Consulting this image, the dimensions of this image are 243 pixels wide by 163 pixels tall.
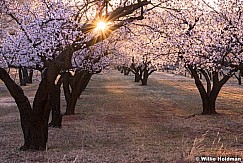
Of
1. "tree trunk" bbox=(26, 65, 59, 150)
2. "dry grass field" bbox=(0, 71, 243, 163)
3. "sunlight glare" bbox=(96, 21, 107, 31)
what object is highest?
"sunlight glare" bbox=(96, 21, 107, 31)

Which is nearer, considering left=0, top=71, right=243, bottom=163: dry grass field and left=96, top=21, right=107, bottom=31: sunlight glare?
left=0, top=71, right=243, bottom=163: dry grass field

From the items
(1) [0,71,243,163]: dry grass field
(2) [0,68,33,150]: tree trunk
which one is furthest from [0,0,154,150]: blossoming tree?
(1) [0,71,243,163]: dry grass field

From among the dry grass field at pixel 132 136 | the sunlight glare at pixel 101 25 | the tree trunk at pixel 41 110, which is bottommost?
the dry grass field at pixel 132 136

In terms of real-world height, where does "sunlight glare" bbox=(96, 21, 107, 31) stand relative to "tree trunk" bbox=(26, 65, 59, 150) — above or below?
above

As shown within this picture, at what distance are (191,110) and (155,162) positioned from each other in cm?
1803

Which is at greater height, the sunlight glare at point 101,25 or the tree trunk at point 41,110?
the sunlight glare at point 101,25

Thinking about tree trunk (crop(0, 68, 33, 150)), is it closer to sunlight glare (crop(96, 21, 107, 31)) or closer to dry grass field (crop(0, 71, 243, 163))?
dry grass field (crop(0, 71, 243, 163))

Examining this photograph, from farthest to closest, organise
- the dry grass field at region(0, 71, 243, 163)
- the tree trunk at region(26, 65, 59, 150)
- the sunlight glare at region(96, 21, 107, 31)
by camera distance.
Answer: the sunlight glare at region(96, 21, 107, 31)
the tree trunk at region(26, 65, 59, 150)
the dry grass field at region(0, 71, 243, 163)

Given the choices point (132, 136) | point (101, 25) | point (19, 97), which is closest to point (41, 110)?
point (19, 97)

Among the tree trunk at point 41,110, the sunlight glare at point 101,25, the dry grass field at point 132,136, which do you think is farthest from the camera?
the sunlight glare at point 101,25

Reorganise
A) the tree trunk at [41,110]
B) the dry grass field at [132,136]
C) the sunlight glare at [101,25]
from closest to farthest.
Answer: the dry grass field at [132,136], the tree trunk at [41,110], the sunlight glare at [101,25]

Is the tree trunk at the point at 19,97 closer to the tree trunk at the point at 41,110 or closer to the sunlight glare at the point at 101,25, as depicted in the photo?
the tree trunk at the point at 41,110

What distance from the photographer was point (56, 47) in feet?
44.7

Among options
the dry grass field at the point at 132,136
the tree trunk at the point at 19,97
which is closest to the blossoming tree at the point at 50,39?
the tree trunk at the point at 19,97
